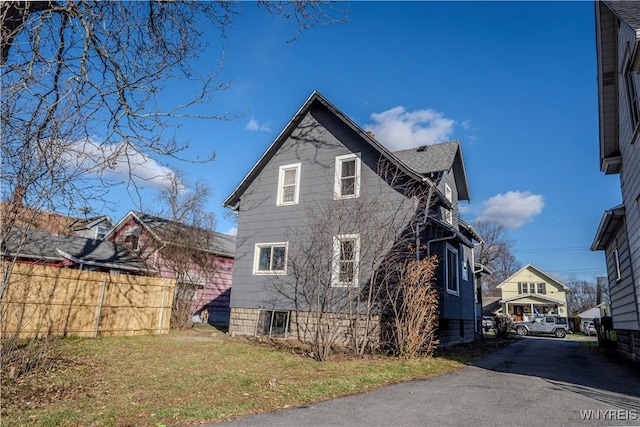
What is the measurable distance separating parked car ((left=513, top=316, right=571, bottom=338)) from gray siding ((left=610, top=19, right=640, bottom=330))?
22688 millimetres

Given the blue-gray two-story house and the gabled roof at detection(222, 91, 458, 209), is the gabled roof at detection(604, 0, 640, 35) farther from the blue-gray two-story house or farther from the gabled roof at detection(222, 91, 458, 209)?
the gabled roof at detection(222, 91, 458, 209)

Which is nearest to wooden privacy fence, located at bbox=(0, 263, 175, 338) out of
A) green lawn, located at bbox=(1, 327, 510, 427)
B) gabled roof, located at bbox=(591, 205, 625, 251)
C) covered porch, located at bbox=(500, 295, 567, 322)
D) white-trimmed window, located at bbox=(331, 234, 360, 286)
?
green lawn, located at bbox=(1, 327, 510, 427)

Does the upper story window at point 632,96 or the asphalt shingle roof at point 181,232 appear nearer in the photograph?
the upper story window at point 632,96

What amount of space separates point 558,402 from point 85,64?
8.55m

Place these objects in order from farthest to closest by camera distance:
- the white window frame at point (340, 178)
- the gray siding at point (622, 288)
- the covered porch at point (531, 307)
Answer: the covered porch at point (531, 307) → the white window frame at point (340, 178) → the gray siding at point (622, 288)

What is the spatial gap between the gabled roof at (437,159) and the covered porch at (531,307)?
103 feet

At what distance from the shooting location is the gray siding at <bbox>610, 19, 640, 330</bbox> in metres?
8.68

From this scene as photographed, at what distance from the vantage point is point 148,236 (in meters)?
23.0

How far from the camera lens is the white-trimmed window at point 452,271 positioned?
14227mm

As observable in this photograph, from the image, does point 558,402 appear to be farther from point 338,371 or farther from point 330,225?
point 330,225

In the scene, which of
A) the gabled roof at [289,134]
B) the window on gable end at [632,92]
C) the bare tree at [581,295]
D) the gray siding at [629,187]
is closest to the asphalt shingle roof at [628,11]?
the gray siding at [629,187]

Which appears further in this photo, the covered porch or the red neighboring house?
the covered porch

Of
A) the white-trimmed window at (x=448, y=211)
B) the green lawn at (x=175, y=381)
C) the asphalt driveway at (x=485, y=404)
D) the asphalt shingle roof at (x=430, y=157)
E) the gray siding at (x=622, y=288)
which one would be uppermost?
the asphalt shingle roof at (x=430, y=157)

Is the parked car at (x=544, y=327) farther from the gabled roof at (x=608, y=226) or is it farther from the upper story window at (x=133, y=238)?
the upper story window at (x=133, y=238)
